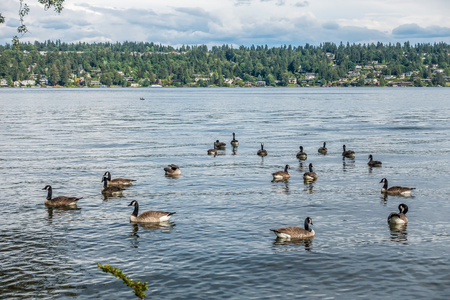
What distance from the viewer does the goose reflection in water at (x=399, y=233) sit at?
26.3m

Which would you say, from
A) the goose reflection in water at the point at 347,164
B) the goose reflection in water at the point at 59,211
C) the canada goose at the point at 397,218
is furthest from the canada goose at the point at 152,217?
the goose reflection in water at the point at 347,164

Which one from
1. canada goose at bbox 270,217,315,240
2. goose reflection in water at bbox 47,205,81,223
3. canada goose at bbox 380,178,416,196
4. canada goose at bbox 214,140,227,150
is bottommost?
goose reflection in water at bbox 47,205,81,223

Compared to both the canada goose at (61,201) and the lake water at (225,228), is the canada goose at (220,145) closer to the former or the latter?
the lake water at (225,228)

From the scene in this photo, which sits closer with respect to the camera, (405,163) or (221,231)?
(221,231)

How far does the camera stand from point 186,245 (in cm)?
2536

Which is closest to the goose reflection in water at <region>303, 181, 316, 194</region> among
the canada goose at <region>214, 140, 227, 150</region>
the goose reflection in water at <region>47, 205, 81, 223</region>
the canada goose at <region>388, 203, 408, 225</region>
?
the canada goose at <region>388, 203, 408, 225</region>

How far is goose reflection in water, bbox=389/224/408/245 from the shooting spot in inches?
1035

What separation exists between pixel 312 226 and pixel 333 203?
6.21m

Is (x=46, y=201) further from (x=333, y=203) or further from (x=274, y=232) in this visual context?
(x=333, y=203)

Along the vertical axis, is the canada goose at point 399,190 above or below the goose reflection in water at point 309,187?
above

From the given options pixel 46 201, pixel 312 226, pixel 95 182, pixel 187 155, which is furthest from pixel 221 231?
pixel 187 155

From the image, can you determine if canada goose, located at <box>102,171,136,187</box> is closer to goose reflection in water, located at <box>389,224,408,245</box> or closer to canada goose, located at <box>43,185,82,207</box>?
canada goose, located at <box>43,185,82,207</box>

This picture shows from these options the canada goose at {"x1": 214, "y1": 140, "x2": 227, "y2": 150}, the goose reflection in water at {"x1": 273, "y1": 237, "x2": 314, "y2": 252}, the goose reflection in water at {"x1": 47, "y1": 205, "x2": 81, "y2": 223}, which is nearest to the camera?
the goose reflection in water at {"x1": 273, "y1": 237, "x2": 314, "y2": 252}

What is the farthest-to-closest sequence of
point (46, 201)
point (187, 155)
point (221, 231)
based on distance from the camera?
point (187, 155)
point (46, 201)
point (221, 231)
